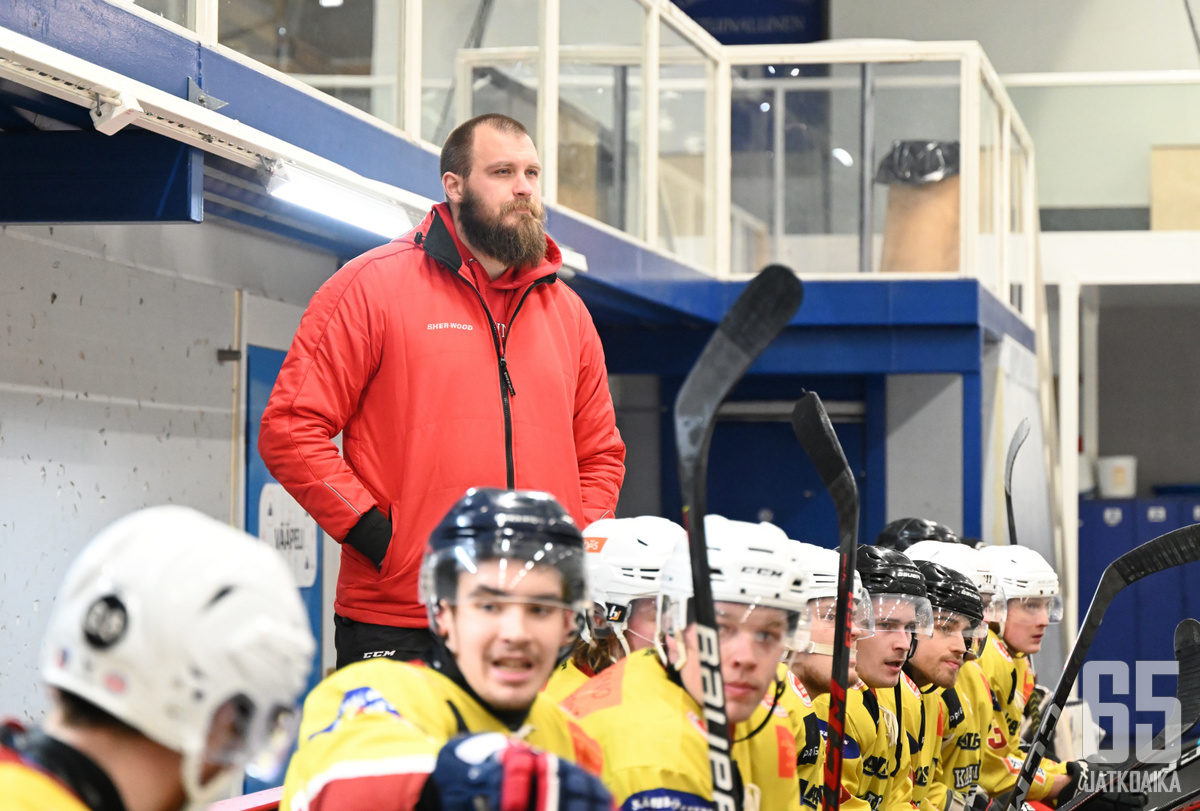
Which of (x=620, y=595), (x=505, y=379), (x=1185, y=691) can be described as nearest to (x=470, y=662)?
(x=620, y=595)

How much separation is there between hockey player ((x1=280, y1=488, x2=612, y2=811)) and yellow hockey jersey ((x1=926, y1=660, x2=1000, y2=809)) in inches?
76.5

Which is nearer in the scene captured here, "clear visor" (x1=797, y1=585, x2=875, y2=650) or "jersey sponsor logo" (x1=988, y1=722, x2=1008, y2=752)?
"clear visor" (x1=797, y1=585, x2=875, y2=650)

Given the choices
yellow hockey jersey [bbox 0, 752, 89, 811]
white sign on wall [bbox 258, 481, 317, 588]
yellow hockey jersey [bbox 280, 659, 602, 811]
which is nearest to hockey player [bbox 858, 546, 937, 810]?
yellow hockey jersey [bbox 280, 659, 602, 811]

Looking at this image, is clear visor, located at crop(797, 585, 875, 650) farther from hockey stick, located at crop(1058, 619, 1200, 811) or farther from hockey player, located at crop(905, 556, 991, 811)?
hockey stick, located at crop(1058, 619, 1200, 811)

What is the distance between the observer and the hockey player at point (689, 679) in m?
1.66

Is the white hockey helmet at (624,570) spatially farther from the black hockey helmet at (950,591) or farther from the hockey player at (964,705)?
the hockey player at (964,705)

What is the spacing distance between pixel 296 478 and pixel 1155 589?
8.02 metres

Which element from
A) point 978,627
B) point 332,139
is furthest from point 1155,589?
point 332,139

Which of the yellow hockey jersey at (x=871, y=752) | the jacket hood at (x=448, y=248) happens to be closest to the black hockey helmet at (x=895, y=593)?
the yellow hockey jersey at (x=871, y=752)

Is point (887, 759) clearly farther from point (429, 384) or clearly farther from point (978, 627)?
point (429, 384)

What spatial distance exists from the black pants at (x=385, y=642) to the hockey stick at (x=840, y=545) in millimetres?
698

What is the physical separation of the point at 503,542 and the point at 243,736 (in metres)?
0.42

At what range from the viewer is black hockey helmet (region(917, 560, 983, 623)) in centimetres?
298

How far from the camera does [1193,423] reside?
11.1 meters
